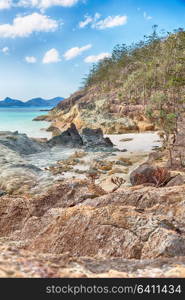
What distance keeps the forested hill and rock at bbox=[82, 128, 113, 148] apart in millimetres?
4961

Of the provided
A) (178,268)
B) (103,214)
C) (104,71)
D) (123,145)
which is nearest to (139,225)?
(103,214)

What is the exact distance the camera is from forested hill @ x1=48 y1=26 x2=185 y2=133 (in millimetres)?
22547

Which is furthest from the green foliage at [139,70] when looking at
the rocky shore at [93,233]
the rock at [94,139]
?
the rocky shore at [93,233]

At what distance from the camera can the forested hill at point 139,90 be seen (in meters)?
22.5

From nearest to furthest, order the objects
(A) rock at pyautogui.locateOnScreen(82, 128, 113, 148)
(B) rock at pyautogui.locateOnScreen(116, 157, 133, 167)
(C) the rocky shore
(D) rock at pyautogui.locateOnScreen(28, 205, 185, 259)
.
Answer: (C) the rocky shore → (D) rock at pyautogui.locateOnScreen(28, 205, 185, 259) → (B) rock at pyautogui.locateOnScreen(116, 157, 133, 167) → (A) rock at pyautogui.locateOnScreen(82, 128, 113, 148)

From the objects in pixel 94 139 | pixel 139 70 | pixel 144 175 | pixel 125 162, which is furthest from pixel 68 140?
pixel 139 70

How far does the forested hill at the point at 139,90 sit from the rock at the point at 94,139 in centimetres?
496

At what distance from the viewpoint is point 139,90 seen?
58844 millimetres

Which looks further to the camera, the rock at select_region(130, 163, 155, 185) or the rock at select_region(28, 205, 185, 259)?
the rock at select_region(130, 163, 155, 185)

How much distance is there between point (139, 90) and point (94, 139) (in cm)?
2968

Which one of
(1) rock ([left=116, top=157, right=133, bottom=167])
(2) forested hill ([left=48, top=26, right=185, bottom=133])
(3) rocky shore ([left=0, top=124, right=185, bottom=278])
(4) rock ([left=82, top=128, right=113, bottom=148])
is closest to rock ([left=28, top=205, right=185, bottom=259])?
(3) rocky shore ([left=0, top=124, right=185, bottom=278])

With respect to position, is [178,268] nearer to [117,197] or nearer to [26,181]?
[117,197]

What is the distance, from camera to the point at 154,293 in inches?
78.1

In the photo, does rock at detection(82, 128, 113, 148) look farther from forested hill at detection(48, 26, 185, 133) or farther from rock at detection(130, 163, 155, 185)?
rock at detection(130, 163, 155, 185)
